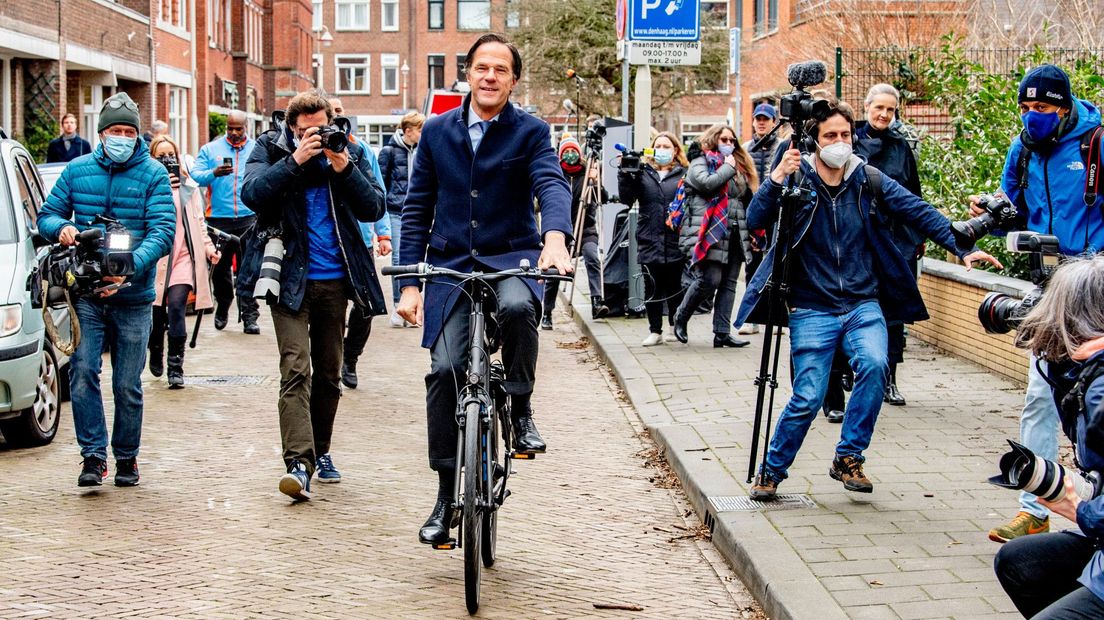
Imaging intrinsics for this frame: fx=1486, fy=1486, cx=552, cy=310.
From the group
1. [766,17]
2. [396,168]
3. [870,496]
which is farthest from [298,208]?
[766,17]

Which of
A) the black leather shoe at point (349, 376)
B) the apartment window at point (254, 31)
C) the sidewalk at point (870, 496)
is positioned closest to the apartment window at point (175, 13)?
the apartment window at point (254, 31)

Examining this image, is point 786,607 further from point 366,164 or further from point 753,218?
point 366,164

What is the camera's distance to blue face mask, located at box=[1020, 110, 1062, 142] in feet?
21.1

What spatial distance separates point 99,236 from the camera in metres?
7.27

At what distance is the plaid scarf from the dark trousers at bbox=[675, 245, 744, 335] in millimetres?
Answer: 103

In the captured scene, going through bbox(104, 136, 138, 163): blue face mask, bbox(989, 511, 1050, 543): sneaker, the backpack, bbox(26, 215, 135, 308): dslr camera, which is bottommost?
bbox(989, 511, 1050, 543): sneaker

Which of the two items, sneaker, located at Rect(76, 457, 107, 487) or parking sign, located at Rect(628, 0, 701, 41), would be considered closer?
sneaker, located at Rect(76, 457, 107, 487)

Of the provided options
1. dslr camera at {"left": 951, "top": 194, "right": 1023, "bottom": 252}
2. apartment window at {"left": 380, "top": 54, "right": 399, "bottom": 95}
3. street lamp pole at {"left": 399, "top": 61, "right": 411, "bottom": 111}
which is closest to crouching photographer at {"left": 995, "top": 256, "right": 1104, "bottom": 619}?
dslr camera at {"left": 951, "top": 194, "right": 1023, "bottom": 252}

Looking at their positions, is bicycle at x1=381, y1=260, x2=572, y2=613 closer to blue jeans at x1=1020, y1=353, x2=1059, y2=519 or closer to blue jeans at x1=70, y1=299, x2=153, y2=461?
blue jeans at x1=1020, y1=353, x2=1059, y2=519

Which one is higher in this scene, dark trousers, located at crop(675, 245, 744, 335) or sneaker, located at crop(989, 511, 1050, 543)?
dark trousers, located at crop(675, 245, 744, 335)

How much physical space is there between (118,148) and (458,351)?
9.00 ft

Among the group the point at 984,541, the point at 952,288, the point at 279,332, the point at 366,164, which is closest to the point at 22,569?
the point at 279,332

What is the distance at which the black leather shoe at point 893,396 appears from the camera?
9527 mm

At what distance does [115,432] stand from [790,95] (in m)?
3.82
